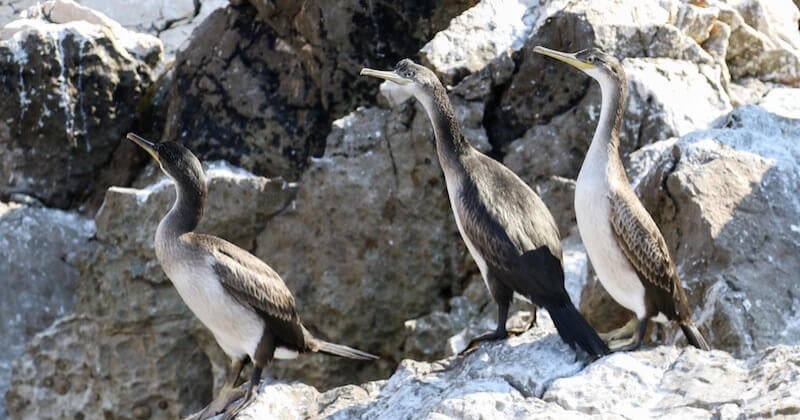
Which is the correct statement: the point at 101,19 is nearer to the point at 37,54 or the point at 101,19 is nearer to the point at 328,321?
the point at 37,54

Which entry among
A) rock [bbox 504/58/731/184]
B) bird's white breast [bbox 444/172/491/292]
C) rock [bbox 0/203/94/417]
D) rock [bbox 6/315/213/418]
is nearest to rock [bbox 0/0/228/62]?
rock [bbox 0/203/94/417]

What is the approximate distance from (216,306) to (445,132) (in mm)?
1423

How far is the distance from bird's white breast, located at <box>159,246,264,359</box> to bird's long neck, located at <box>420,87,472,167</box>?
123 cm

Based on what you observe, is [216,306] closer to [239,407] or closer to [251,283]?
[251,283]

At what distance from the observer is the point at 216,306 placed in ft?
21.7

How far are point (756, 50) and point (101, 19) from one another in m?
5.43

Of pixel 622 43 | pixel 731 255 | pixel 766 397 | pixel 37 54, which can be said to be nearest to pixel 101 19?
pixel 37 54

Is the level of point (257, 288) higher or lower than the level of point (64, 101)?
higher

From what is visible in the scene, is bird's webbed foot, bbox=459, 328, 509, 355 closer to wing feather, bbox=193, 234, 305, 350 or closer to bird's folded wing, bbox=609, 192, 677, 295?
bird's folded wing, bbox=609, 192, 677, 295

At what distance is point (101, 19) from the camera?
11617mm

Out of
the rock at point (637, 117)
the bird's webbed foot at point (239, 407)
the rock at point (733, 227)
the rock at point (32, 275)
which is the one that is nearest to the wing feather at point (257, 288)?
the bird's webbed foot at point (239, 407)

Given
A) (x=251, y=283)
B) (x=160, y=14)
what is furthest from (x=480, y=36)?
(x=160, y=14)

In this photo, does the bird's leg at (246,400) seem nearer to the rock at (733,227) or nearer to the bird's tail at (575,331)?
the bird's tail at (575,331)

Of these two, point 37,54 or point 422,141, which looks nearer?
point 422,141
